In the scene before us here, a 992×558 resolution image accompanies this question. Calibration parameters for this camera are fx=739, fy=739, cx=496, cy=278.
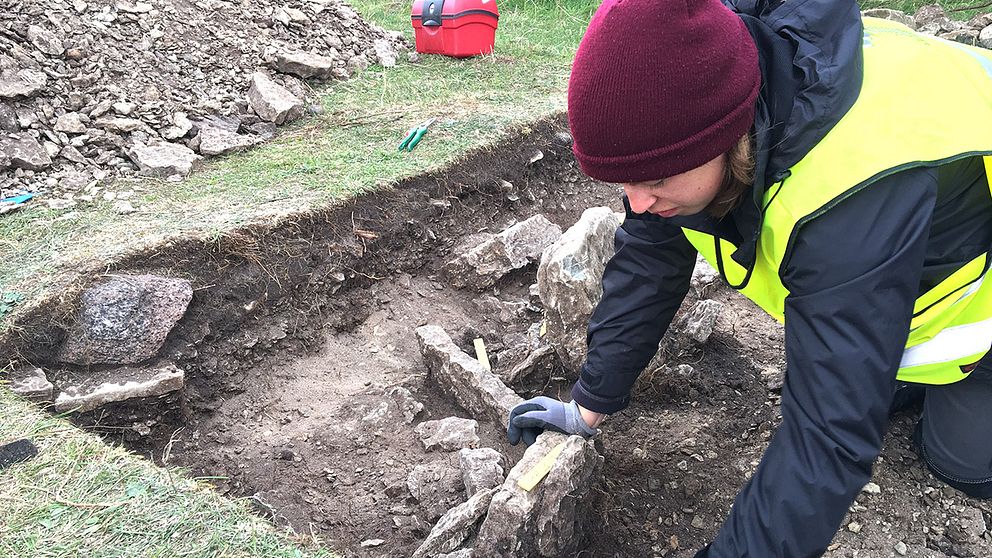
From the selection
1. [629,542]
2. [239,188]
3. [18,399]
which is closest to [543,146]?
[239,188]

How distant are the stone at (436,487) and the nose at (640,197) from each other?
126 centimetres

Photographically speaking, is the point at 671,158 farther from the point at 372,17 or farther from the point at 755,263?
the point at 372,17

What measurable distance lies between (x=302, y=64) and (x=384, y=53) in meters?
0.90

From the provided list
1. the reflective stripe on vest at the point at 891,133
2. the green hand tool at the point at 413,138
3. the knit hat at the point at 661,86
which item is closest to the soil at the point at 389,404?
the green hand tool at the point at 413,138

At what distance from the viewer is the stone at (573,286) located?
301 cm

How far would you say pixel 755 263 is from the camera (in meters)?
1.78

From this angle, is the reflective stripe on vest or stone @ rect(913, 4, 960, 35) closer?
the reflective stripe on vest

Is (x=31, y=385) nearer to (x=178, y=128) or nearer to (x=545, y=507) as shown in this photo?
(x=545, y=507)

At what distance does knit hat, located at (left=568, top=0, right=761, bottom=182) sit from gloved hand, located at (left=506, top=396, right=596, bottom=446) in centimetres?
109

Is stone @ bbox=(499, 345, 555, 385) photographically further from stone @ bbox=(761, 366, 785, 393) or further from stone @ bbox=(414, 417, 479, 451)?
stone @ bbox=(761, 366, 785, 393)

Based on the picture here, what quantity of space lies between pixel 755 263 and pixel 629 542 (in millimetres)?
1135

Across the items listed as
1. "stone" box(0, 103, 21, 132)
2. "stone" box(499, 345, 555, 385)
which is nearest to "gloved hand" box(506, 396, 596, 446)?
"stone" box(499, 345, 555, 385)

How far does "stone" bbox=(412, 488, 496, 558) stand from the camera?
7.04ft

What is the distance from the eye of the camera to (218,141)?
14.1ft
